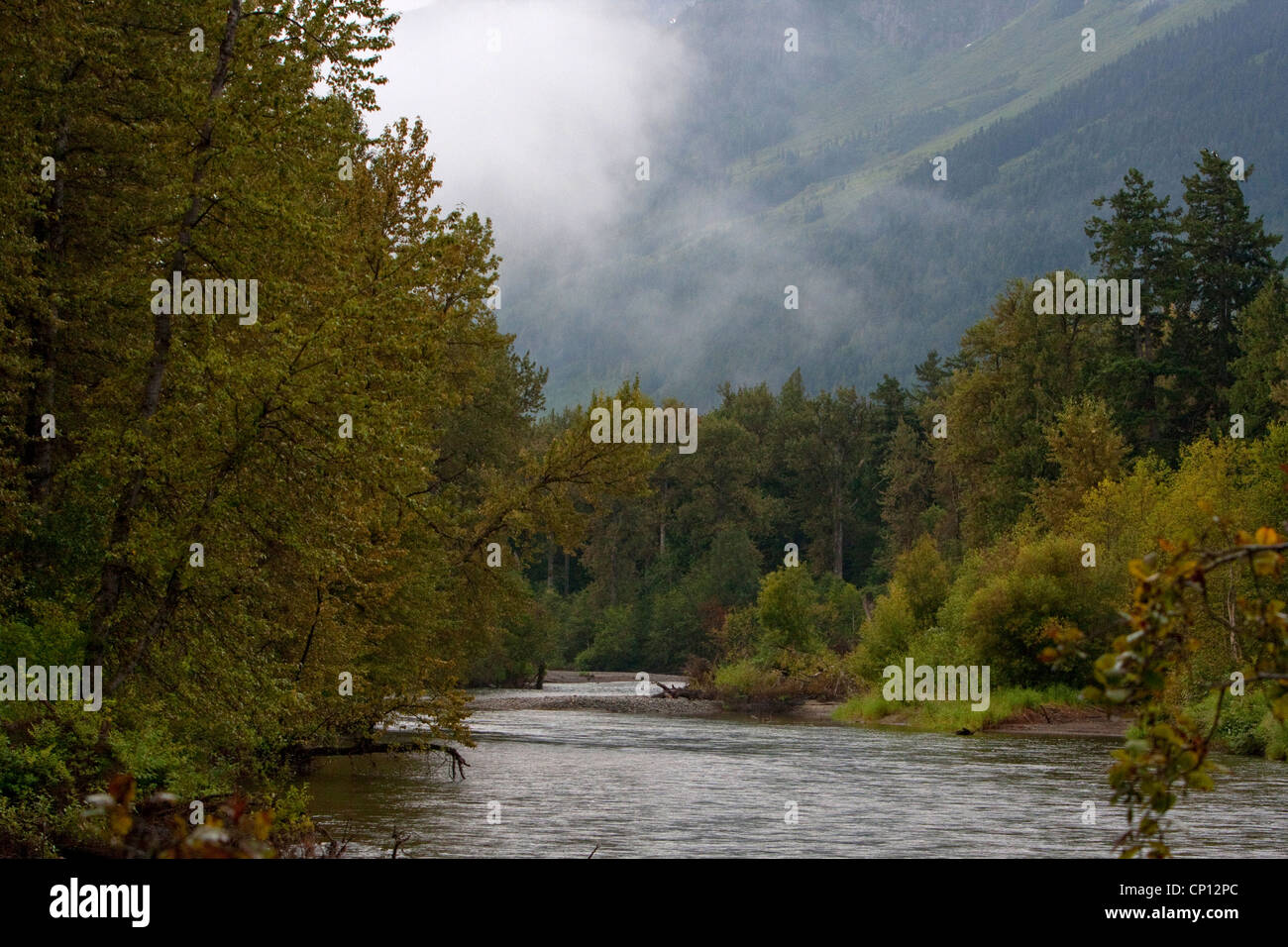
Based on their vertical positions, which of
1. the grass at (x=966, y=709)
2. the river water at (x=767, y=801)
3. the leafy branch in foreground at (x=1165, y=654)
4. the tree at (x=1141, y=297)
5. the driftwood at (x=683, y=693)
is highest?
the tree at (x=1141, y=297)

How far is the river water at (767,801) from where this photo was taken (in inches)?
769

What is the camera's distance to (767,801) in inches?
1014

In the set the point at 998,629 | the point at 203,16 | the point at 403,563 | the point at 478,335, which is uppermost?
the point at 203,16

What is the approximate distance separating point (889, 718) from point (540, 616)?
29377 mm

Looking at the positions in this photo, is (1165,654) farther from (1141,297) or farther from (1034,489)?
(1141,297)

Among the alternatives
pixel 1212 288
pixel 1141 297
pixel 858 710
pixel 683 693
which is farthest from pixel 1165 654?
pixel 1212 288

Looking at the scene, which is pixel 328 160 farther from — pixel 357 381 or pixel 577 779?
pixel 577 779

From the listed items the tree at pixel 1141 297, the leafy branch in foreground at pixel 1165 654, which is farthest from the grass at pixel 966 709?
the leafy branch in foreground at pixel 1165 654

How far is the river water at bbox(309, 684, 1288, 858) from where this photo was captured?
64.1 feet

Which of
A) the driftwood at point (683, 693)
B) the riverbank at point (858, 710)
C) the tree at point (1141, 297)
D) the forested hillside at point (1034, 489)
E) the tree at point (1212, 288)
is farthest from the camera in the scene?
the driftwood at point (683, 693)

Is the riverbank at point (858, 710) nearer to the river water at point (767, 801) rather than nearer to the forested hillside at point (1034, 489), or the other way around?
the forested hillside at point (1034, 489)

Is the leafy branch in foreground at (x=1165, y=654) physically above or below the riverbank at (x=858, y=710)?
above

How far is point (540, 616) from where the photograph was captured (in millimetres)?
80188
